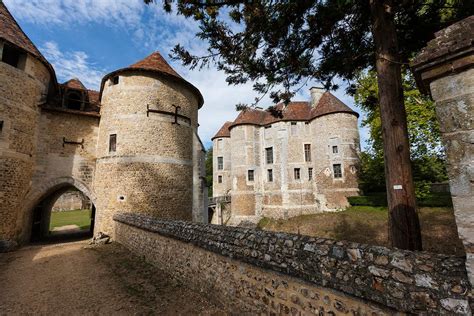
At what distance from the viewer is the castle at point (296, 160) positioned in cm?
2066

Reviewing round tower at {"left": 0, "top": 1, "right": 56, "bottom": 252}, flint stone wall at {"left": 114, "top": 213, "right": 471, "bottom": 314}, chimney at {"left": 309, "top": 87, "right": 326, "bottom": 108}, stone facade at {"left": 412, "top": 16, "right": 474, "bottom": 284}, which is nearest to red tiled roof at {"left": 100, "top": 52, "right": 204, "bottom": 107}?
round tower at {"left": 0, "top": 1, "right": 56, "bottom": 252}

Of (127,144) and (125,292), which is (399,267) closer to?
(125,292)

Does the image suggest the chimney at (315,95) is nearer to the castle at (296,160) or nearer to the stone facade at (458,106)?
the castle at (296,160)

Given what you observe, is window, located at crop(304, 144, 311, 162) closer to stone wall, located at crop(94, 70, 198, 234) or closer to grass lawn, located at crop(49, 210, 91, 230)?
stone wall, located at crop(94, 70, 198, 234)

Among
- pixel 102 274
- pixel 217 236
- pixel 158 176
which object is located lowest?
pixel 102 274

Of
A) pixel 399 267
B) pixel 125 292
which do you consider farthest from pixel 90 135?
pixel 399 267

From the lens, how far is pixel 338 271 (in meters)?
2.58

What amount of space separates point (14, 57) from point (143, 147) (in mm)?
7143

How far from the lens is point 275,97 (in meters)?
5.77

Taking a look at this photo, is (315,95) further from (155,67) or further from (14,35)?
(14,35)

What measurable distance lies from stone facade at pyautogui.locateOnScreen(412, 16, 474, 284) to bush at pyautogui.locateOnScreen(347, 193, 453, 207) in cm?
1595

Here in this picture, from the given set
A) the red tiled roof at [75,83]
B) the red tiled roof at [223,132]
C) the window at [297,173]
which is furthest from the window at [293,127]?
the red tiled roof at [75,83]

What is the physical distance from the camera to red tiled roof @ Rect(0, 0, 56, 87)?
10.1 m

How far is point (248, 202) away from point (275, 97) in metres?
19.5
